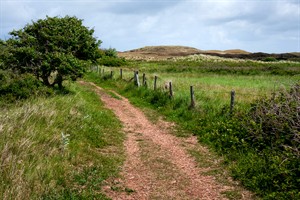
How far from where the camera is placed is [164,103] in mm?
17453

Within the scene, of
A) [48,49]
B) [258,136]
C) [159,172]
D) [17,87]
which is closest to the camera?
[159,172]

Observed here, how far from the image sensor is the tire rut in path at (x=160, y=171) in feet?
23.3

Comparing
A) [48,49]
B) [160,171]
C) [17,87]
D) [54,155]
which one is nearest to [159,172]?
[160,171]

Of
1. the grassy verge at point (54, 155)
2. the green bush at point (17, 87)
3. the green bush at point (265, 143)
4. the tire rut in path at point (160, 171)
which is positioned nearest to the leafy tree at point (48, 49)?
the green bush at point (17, 87)

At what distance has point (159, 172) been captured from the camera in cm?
835

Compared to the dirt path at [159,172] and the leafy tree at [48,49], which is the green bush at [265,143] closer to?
the dirt path at [159,172]

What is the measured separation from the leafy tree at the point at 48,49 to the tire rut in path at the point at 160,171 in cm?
644

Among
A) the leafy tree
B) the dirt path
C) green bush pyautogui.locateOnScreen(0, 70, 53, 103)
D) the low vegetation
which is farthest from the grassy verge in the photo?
the leafy tree

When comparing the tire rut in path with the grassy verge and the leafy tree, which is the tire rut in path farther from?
the leafy tree

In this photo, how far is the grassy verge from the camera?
6082 mm

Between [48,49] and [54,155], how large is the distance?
11476 millimetres

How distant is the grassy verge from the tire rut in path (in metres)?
0.50

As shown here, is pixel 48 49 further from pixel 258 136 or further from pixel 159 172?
pixel 258 136

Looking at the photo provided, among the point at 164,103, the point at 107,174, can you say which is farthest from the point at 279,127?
the point at 164,103
